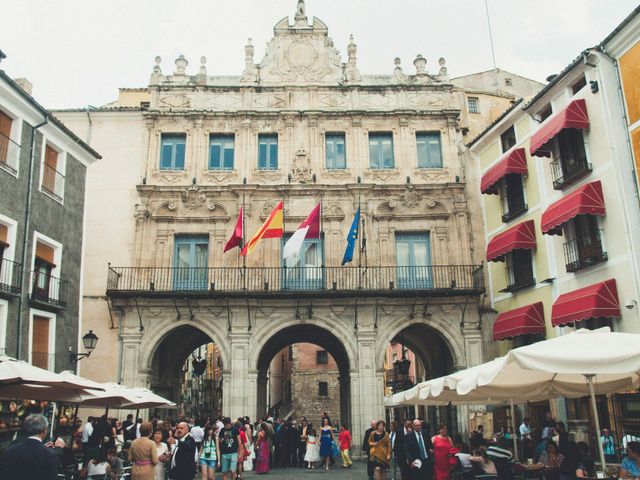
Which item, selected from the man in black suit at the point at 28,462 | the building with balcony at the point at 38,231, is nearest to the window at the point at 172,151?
the building with balcony at the point at 38,231

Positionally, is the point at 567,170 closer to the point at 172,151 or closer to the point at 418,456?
the point at 418,456

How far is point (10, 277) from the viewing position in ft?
51.2

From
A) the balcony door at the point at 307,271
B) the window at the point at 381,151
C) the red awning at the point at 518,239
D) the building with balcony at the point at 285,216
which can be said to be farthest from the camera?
the window at the point at 381,151

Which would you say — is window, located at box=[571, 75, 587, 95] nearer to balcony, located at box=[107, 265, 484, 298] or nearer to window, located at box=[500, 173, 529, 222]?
window, located at box=[500, 173, 529, 222]

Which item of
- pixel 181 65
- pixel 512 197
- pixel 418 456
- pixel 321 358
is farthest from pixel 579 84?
pixel 321 358

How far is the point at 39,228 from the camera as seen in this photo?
17125mm

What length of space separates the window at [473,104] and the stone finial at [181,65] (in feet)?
40.3

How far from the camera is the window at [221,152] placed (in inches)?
943

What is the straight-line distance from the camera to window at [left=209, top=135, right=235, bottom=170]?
78.5 ft

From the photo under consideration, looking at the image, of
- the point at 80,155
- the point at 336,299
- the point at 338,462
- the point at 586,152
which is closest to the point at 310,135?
the point at 336,299

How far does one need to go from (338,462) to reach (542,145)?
502 inches

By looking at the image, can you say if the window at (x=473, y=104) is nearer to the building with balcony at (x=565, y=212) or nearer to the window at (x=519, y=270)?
the building with balcony at (x=565, y=212)

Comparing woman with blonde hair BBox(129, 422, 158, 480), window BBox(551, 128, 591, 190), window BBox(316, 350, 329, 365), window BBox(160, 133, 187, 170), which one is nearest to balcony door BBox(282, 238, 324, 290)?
window BBox(160, 133, 187, 170)

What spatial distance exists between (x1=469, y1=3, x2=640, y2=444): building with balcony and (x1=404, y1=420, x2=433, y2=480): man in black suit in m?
6.42
